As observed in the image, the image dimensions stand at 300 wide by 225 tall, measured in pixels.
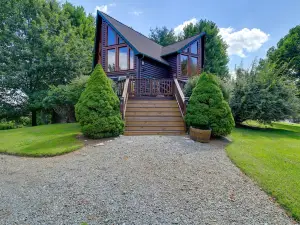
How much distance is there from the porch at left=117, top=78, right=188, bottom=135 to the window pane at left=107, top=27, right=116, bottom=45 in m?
6.14

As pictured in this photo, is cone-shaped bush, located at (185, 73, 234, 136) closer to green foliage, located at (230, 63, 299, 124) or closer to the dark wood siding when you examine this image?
green foliage, located at (230, 63, 299, 124)

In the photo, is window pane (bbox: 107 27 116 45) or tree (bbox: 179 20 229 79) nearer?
window pane (bbox: 107 27 116 45)

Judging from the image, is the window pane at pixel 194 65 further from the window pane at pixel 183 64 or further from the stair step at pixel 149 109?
the stair step at pixel 149 109

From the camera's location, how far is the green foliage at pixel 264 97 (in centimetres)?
1098

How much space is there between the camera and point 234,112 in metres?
11.9

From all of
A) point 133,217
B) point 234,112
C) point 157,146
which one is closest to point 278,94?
point 234,112

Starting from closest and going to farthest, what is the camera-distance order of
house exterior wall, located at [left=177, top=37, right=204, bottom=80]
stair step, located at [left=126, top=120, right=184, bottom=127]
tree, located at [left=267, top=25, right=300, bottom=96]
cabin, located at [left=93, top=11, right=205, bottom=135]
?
stair step, located at [left=126, top=120, right=184, bottom=127] → cabin, located at [left=93, top=11, right=205, bottom=135] → house exterior wall, located at [left=177, top=37, right=204, bottom=80] → tree, located at [left=267, top=25, right=300, bottom=96]

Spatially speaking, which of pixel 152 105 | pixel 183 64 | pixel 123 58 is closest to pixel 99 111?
pixel 152 105

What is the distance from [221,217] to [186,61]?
15.7 metres

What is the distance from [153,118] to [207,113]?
7.98 ft

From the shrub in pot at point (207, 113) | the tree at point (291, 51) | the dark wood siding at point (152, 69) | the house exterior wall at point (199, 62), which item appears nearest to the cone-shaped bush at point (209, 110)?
the shrub in pot at point (207, 113)

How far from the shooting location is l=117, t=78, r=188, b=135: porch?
25.3 ft

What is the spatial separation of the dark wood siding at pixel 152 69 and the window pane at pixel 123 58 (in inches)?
57.5

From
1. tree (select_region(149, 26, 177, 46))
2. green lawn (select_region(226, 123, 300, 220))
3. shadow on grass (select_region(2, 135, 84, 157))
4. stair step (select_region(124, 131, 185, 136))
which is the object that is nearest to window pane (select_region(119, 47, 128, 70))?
stair step (select_region(124, 131, 185, 136))
